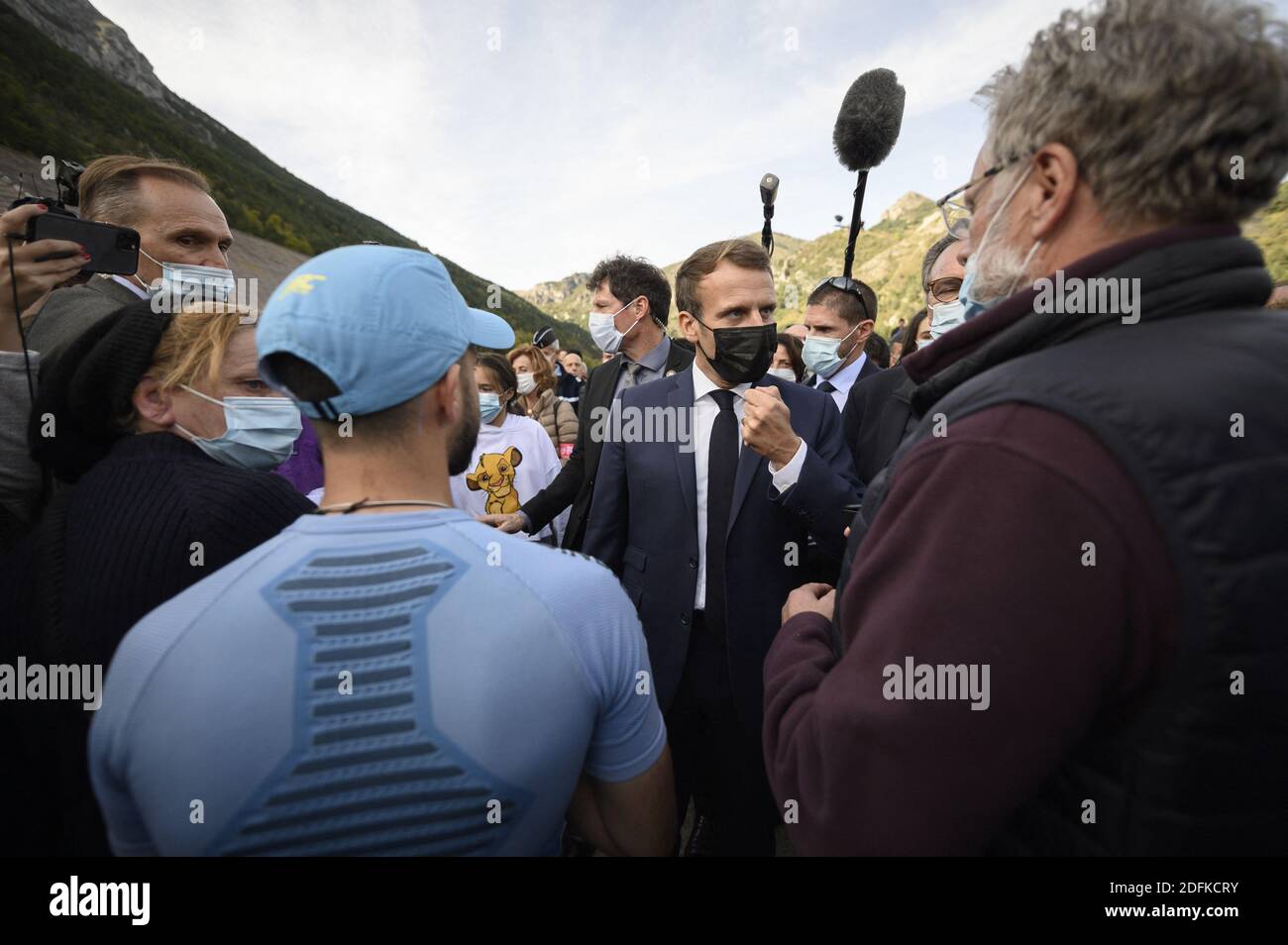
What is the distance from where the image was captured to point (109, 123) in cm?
3088

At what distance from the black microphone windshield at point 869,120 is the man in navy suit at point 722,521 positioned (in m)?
1.09

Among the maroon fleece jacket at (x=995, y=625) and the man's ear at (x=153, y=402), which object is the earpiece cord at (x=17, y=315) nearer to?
the man's ear at (x=153, y=402)

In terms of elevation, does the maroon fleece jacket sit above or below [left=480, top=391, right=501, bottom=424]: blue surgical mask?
below

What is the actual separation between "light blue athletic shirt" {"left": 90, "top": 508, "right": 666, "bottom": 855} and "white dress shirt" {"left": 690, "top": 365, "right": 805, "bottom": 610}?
1.48 metres

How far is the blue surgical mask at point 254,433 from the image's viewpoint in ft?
6.70

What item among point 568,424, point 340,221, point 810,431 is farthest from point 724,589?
point 340,221

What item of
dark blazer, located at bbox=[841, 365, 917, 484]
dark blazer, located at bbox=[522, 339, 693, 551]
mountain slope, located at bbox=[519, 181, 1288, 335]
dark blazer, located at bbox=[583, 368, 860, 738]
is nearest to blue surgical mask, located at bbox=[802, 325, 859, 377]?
dark blazer, located at bbox=[841, 365, 917, 484]

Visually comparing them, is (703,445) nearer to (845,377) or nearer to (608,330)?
(608,330)

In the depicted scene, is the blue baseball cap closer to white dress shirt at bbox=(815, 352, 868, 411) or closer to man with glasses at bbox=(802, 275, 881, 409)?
man with glasses at bbox=(802, 275, 881, 409)

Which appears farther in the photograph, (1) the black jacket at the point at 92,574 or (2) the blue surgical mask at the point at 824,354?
(2) the blue surgical mask at the point at 824,354

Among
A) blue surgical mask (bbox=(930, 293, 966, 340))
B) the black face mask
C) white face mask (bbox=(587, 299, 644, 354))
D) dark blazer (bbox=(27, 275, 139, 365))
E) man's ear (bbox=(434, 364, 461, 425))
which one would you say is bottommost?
man's ear (bbox=(434, 364, 461, 425))

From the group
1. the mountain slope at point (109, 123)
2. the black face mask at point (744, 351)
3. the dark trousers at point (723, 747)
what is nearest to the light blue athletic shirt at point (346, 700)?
the dark trousers at point (723, 747)

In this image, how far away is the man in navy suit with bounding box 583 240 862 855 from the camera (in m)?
2.49
